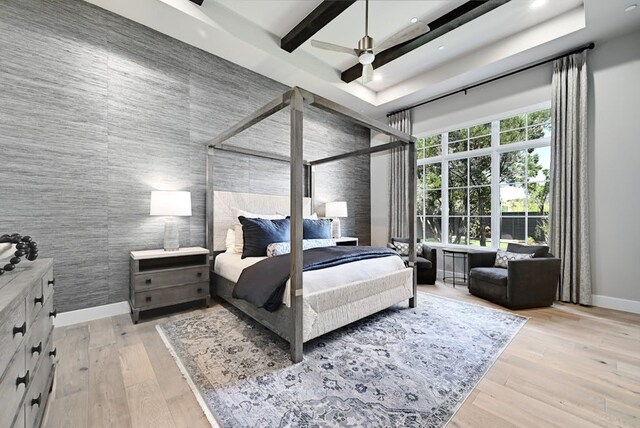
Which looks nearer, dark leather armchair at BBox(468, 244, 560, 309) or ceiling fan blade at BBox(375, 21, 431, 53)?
ceiling fan blade at BBox(375, 21, 431, 53)

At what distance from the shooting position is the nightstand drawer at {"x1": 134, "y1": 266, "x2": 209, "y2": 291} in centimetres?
265

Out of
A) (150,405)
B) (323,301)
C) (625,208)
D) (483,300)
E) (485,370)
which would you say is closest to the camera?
(150,405)

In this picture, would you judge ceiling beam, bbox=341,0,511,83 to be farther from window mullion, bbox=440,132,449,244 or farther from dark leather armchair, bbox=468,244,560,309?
dark leather armchair, bbox=468,244,560,309

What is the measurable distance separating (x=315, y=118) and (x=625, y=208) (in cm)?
449

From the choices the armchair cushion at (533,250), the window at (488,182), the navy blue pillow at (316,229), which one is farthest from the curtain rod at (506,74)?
the navy blue pillow at (316,229)

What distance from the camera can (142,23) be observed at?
119 inches

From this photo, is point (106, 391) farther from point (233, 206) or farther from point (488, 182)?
point (488, 182)

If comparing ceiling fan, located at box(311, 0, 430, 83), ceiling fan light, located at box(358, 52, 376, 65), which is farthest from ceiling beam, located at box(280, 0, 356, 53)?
ceiling fan light, located at box(358, 52, 376, 65)

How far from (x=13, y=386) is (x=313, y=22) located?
3.76 meters

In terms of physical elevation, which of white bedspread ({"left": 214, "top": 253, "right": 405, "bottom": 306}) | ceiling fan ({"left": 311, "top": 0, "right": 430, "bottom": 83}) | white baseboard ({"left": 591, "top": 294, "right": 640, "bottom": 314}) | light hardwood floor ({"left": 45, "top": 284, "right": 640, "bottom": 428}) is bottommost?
light hardwood floor ({"left": 45, "top": 284, "right": 640, "bottom": 428})

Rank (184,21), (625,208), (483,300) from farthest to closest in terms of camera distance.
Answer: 1. (483,300)
2. (625,208)
3. (184,21)

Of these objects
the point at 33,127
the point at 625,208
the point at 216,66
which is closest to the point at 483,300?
the point at 625,208

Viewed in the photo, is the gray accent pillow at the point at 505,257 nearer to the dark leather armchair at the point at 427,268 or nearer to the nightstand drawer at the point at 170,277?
the dark leather armchair at the point at 427,268

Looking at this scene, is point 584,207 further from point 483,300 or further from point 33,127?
point 33,127
